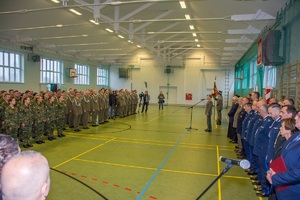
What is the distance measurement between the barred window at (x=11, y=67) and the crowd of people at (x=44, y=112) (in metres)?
6.32

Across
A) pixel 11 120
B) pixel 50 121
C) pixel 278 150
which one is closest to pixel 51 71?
pixel 50 121

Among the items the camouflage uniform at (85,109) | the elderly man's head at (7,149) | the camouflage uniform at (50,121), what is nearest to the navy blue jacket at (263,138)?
the elderly man's head at (7,149)

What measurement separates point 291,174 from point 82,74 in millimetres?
24542

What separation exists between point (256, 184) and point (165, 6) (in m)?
11.4

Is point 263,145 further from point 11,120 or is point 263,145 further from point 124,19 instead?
point 124,19

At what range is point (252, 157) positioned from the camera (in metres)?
6.40

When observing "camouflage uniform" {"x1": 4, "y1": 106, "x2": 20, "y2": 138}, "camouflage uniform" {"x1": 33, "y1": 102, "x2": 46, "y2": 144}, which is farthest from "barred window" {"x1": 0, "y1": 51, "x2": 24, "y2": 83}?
"camouflage uniform" {"x1": 4, "y1": 106, "x2": 20, "y2": 138}

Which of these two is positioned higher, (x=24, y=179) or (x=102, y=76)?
(x=102, y=76)

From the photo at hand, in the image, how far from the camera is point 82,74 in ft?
83.6

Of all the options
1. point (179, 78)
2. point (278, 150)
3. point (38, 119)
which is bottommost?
point (38, 119)

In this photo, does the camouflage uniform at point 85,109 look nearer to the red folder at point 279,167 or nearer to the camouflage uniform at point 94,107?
the camouflage uniform at point 94,107

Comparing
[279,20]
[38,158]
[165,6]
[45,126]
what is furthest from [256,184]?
[165,6]

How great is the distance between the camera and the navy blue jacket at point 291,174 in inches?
105

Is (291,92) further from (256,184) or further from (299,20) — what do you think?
(256,184)
